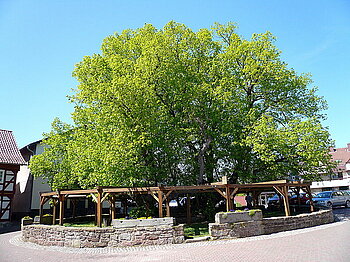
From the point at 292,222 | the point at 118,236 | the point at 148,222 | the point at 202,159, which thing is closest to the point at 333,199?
Result: the point at 292,222

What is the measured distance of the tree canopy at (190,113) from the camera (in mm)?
17141

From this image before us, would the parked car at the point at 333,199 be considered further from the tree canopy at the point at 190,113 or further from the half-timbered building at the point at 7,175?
the half-timbered building at the point at 7,175

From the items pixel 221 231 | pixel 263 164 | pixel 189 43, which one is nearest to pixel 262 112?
pixel 263 164

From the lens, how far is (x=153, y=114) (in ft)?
57.9

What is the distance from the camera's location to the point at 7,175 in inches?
1076

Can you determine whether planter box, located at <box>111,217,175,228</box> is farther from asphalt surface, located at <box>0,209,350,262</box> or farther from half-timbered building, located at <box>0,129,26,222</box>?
half-timbered building, located at <box>0,129,26,222</box>

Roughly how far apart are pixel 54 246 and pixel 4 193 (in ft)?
51.8

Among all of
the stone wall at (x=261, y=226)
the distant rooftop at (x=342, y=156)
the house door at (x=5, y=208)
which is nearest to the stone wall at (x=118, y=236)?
the stone wall at (x=261, y=226)

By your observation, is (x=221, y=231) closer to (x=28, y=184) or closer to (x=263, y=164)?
(x=263, y=164)

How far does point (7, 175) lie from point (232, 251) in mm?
→ 24601

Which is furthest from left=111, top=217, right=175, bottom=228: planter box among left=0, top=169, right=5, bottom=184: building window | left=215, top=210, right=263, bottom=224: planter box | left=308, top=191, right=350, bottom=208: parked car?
left=308, top=191, right=350, bottom=208: parked car

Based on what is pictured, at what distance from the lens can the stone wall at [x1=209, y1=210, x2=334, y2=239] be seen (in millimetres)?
13705

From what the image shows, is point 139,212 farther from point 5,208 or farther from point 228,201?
point 5,208

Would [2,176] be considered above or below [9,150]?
below
